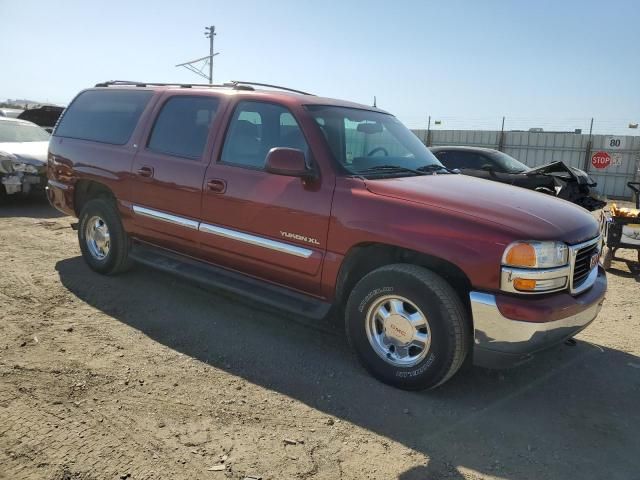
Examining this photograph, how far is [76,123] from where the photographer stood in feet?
18.8

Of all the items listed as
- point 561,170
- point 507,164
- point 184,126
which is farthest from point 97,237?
point 507,164

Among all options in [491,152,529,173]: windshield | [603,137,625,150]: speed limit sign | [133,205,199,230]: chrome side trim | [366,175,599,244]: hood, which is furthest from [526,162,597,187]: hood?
[603,137,625,150]: speed limit sign

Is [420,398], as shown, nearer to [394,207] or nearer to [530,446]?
[530,446]

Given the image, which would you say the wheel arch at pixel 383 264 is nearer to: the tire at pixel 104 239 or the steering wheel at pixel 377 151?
the steering wheel at pixel 377 151

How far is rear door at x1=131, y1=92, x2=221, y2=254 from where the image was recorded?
4480 mm

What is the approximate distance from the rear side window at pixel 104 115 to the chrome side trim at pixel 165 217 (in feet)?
2.38

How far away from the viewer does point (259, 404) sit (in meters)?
3.25

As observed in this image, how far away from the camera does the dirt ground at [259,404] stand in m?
2.71

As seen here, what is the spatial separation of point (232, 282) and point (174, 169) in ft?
3.70

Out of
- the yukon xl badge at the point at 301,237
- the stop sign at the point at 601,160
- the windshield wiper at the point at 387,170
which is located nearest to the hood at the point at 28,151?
the yukon xl badge at the point at 301,237

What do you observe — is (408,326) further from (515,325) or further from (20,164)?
(20,164)

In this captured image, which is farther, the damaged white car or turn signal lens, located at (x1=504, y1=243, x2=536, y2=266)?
the damaged white car

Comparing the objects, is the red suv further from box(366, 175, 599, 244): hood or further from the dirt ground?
the dirt ground

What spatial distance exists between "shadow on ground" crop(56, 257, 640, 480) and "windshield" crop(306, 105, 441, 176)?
1.31 m
